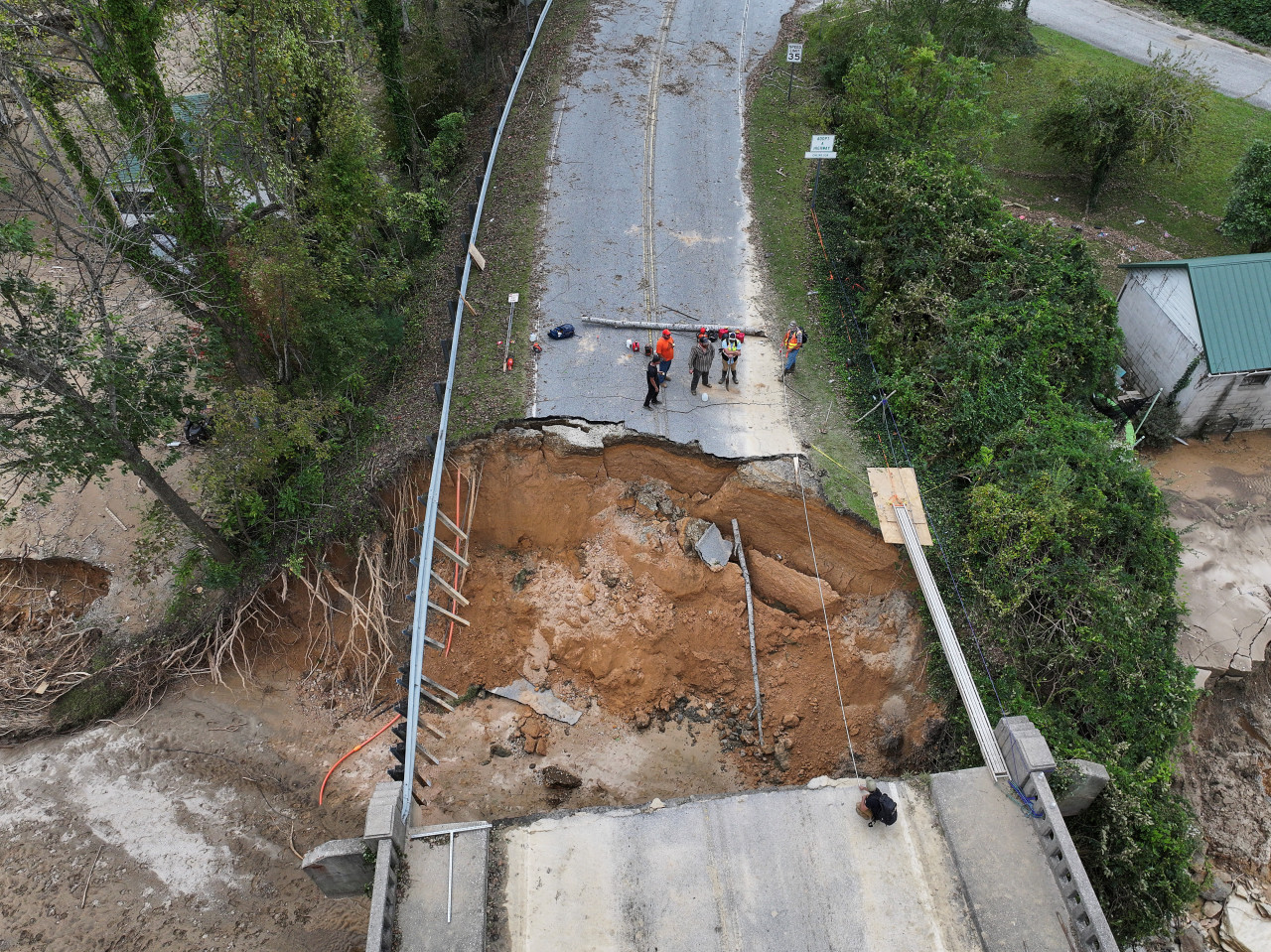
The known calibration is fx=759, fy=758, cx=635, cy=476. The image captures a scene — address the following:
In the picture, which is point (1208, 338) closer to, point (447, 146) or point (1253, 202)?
point (1253, 202)

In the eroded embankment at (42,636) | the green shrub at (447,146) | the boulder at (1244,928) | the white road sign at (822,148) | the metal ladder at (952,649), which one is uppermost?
the white road sign at (822,148)

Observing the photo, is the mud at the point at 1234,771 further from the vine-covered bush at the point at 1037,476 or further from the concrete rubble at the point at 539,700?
the concrete rubble at the point at 539,700

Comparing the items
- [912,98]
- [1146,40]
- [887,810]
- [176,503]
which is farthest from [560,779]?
→ [1146,40]

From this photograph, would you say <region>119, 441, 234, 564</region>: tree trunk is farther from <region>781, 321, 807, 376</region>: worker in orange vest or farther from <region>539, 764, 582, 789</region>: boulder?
<region>781, 321, 807, 376</region>: worker in orange vest

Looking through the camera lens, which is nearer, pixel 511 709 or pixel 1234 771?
pixel 1234 771

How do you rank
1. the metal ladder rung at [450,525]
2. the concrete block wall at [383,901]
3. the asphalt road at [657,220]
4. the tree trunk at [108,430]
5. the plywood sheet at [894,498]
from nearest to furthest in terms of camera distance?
1. the concrete block wall at [383,901]
2. the tree trunk at [108,430]
3. the plywood sheet at [894,498]
4. the metal ladder rung at [450,525]
5. the asphalt road at [657,220]

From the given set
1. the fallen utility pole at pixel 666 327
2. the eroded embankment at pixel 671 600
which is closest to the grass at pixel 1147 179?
the fallen utility pole at pixel 666 327
